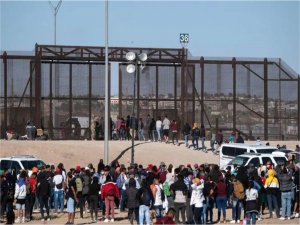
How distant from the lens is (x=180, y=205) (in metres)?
24.6

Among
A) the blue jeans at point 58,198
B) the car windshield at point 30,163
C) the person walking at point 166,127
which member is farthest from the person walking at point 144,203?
the person walking at point 166,127

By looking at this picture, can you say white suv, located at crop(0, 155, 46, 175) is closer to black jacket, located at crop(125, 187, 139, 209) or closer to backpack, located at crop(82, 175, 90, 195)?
backpack, located at crop(82, 175, 90, 195)

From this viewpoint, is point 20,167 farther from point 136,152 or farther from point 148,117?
point 148,117

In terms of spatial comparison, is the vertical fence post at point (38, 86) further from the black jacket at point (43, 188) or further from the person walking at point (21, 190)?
the person walking at point (21, 190)

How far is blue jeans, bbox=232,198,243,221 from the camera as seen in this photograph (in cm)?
2609

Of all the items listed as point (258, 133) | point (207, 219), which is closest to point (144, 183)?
point (207, 219)

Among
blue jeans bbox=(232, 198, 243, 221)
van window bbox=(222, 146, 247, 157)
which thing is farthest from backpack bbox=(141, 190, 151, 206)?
van window bbox=(222, 146, 247, 157)

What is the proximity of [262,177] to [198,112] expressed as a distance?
22.6m

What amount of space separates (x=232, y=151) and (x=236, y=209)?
12.6 meters

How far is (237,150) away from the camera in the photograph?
126 feet

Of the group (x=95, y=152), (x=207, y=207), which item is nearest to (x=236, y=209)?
(x=207, y=207)

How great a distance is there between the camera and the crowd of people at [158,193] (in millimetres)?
24500

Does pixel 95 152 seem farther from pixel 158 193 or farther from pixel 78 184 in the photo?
pixel 158 193

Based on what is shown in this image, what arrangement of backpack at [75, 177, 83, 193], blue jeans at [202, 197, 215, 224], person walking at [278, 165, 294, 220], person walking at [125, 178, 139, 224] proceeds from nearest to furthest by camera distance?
person walking at [125, 178, 139, 224], blue jeans at [202, 197, 215, 224], backpack at [75, 177, 83, 193], person walking at [278, 165, 294, 220]
